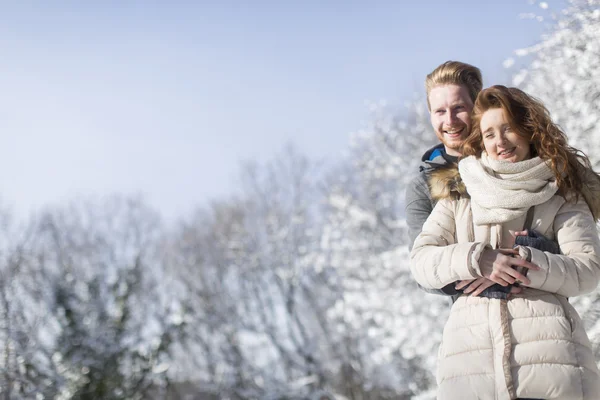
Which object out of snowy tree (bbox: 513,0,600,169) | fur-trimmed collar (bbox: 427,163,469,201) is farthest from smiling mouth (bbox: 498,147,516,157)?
snowy tree (bbox: 513,0,600,169)

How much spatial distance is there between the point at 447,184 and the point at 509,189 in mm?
288

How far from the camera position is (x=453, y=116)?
126 inches

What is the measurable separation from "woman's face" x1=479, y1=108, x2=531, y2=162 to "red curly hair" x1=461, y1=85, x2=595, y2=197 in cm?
2

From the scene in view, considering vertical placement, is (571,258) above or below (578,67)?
below

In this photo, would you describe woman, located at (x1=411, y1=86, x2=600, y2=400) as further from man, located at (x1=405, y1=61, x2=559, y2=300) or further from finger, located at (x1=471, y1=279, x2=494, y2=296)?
man, located at (x1=405, y1=61, x2=559, y2=300)

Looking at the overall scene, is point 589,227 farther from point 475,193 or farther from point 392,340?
point 392,340

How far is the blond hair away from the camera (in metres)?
3.24

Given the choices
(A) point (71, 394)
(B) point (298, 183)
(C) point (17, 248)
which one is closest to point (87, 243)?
(C) point (17, 248)

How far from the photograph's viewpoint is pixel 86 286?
16812mm

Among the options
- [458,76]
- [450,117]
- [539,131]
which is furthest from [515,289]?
[458,76]

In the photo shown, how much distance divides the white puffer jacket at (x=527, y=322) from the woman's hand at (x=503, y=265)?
0.03 metres

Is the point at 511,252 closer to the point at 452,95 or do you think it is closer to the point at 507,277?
the point at 507,277

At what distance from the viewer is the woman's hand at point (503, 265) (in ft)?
7.90

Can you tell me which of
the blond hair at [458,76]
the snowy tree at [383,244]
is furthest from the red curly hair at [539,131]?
the snowy tree at [383,244]
